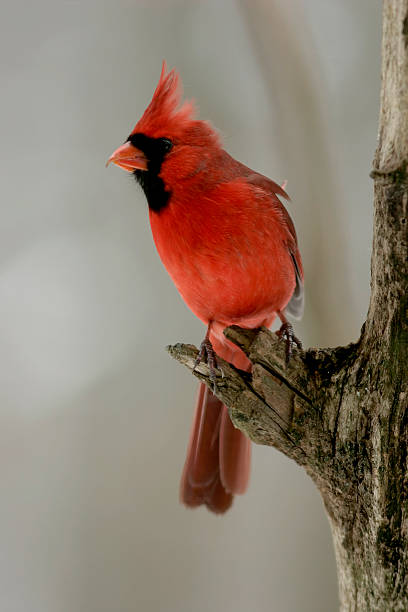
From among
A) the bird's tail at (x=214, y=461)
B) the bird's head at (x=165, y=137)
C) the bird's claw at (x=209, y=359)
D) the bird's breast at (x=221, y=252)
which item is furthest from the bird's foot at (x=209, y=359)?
the bird's head at (x=165, y=137)

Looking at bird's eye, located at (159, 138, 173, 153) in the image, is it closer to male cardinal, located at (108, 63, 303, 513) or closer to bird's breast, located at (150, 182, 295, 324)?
male cardinal, located at (108, 63, 303, 513)

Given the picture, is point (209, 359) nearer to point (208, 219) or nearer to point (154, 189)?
point (208, 219)

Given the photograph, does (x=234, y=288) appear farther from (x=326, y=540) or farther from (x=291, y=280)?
(x=326, y=540)

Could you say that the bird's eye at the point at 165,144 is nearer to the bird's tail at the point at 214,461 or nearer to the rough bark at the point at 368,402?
the rough bark at the point at 368,402

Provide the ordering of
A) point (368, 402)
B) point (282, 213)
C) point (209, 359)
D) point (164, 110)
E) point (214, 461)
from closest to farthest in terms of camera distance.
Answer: point (368, 402) < point (209, 359) < point (164, 110) < point (282, 213) < point (214, 461)

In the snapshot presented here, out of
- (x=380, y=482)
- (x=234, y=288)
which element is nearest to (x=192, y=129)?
(x=234, y=288)

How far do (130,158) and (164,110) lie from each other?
0.15 m

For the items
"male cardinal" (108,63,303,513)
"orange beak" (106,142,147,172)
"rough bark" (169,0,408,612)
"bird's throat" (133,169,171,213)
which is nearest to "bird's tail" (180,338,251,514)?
"male cardinal" (108,63,303,513)

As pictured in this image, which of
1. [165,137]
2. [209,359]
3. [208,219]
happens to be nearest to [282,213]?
[208,219]

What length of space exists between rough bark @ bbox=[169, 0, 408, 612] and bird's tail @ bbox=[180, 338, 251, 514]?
424 mm

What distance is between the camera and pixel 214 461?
1900 mm

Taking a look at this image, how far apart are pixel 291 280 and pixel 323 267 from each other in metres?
0.85

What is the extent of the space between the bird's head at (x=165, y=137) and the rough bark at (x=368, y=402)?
0.47 m

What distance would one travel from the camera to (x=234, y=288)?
64.9 inches
